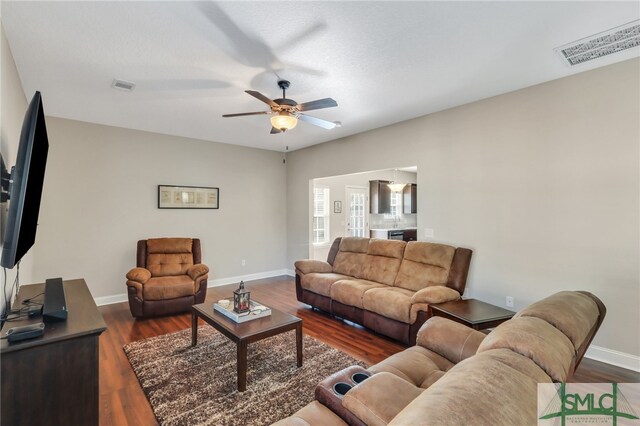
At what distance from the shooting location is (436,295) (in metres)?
3.02

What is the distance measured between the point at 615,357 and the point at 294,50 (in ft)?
13.0

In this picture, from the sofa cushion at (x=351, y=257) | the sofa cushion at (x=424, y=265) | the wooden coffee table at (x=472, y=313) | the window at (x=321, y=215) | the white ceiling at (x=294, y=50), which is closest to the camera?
the white ceiling at (x=294, y=50)

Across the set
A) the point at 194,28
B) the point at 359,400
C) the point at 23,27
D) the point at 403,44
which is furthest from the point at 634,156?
the point at 23,27

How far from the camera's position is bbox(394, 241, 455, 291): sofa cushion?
Answer: 3.51 metres

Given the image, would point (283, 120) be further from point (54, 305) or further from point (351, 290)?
point (54, 305)

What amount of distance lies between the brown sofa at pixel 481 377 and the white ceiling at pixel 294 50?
1953 mm

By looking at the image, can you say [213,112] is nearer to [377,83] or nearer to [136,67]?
[136,67]

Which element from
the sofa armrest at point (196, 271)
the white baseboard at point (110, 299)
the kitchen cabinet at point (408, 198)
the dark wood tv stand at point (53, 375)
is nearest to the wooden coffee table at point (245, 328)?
the dark wood tv stand at point (53, 375)

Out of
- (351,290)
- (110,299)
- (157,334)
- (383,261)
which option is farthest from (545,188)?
(110,299)

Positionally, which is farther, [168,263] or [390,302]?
[168,263]

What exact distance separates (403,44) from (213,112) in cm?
264

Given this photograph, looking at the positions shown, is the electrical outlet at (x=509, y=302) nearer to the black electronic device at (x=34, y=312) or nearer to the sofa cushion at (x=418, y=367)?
the sofa cushion at (x=418, y=367)

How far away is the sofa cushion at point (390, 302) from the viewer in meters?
3.03

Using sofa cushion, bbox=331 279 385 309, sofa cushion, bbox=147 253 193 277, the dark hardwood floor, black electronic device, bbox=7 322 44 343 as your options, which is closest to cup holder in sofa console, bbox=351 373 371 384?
the dark hardwood floor
